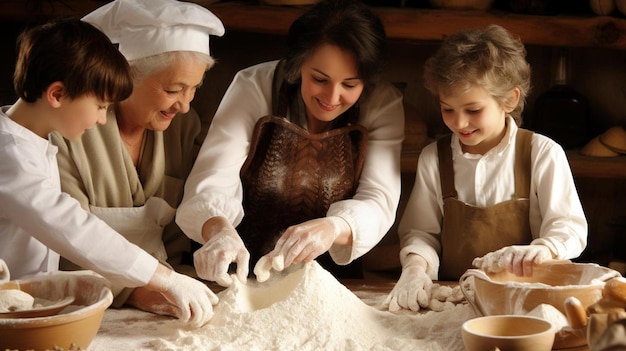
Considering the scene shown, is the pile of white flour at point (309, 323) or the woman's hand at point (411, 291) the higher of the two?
the pile of white flour at point (309, 323)

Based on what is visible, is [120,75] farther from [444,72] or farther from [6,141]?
[444,72]

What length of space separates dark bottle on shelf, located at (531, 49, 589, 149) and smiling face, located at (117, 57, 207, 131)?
128cm

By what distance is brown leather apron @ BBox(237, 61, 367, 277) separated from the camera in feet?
8.10

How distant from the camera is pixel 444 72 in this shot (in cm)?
235

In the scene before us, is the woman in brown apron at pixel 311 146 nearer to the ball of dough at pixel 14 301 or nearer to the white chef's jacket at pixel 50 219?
the white chef's jacket at pixel 50 219

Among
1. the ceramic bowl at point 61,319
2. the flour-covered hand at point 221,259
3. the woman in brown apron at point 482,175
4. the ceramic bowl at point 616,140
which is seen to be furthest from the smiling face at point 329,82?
the ceramic bowl at point 616,140

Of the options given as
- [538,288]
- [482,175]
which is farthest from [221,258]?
[482,175]

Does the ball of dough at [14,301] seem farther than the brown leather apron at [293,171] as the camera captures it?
No

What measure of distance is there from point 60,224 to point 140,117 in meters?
0.57

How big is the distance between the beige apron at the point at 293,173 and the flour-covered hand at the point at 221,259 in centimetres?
46

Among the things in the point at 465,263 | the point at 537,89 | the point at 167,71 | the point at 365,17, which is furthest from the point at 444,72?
the point at 537,89

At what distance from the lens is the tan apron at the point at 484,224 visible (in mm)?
2377

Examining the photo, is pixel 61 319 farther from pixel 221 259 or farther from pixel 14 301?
pixel 221 259

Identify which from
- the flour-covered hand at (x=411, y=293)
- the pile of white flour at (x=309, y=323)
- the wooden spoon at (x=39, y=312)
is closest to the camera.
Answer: the wooden spoon at (x=39, y=312)
